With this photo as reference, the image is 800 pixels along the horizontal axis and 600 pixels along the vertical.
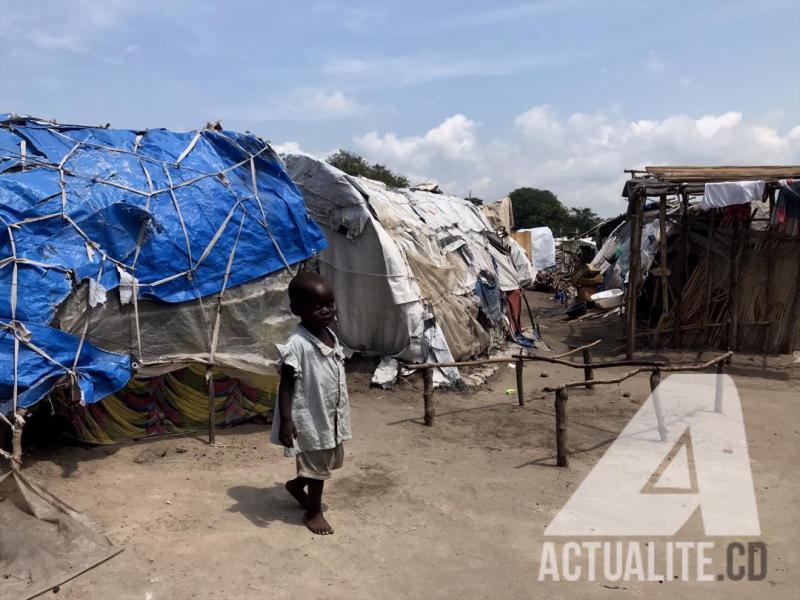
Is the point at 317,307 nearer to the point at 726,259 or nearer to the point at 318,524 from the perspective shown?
the point at 318,524

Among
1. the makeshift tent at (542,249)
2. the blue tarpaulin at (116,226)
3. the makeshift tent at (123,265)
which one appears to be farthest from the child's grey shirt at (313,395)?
the makeshift tent at (542,249)

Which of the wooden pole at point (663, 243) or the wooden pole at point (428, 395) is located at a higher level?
the wooden pole at point (663, 243)

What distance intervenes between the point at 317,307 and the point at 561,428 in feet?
8.07

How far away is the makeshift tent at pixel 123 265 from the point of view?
13.6 ft

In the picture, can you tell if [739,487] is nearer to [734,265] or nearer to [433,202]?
[734,265]

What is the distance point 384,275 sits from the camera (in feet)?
25.7

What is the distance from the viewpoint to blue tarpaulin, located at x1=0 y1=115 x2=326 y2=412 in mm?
4367

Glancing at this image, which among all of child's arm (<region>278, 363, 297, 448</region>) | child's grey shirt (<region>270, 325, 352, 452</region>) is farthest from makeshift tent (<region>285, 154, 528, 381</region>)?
child's arm (<region>278, 363, 297, 448</region>)

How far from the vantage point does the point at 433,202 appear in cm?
1047

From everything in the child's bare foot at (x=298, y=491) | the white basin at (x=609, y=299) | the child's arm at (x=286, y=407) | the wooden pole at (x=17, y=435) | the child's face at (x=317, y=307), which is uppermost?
the child's face at (x=317, y=307)

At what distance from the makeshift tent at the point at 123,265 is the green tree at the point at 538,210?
31266 millimetres

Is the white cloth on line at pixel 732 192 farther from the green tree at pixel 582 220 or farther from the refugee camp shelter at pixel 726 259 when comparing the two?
the green tree at pixel 582 220

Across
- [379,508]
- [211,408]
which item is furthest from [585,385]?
[211,408]

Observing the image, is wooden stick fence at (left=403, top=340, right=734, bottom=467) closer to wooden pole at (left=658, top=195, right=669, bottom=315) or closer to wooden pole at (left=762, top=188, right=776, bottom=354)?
wooden pole at (left=658, top=195, right=669, bottom=315)
